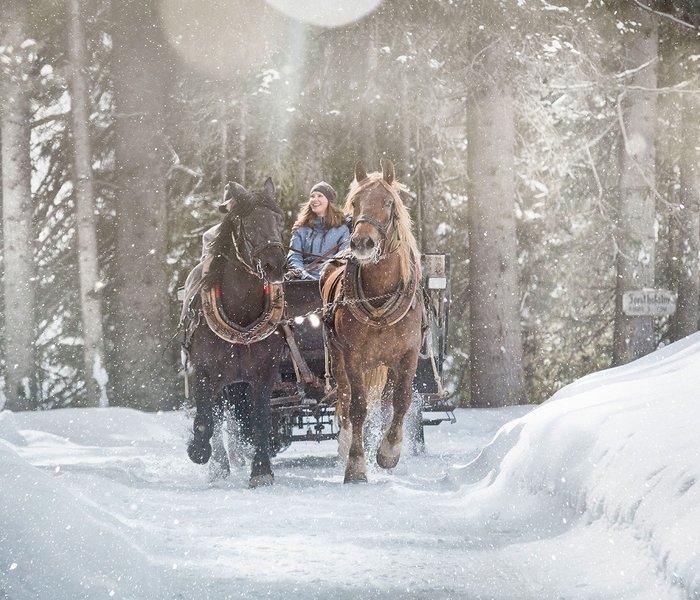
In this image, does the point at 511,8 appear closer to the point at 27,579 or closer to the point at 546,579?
the point at 546,579

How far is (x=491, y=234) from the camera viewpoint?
13.7 meters

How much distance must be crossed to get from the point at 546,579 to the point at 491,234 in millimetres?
9344

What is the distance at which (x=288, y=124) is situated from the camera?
44.9 ft

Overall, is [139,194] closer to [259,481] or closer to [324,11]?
[324,11]

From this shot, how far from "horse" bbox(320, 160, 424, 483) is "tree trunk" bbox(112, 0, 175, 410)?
6109 millimetres

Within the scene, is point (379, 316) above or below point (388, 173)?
below

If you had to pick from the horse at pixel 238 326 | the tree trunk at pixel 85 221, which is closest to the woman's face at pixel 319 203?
the horse at pixel 238 326

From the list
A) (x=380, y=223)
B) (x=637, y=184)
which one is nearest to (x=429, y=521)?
(x=380, y=223)

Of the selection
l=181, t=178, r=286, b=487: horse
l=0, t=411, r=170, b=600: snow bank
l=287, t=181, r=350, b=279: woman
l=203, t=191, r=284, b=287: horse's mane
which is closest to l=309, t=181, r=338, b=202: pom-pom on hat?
l=287, t=181, r=350, b=279: woman

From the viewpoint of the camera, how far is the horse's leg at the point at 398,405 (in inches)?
311

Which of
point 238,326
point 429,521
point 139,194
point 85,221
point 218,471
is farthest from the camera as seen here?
point 85,221

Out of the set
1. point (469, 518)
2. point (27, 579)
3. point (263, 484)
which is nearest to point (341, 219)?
point (263, 484)

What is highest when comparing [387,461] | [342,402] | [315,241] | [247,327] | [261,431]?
[315,241]

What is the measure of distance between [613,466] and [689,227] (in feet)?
41.4
